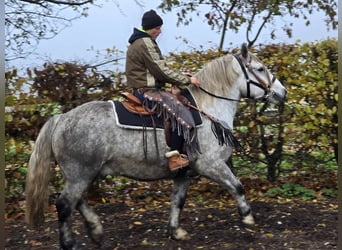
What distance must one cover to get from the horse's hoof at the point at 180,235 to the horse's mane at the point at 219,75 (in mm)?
1604

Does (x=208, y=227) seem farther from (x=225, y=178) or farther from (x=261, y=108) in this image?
(x=261, y=108)

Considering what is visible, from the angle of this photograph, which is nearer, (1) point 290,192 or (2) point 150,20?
(2) point 150,20

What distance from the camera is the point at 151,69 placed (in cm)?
593

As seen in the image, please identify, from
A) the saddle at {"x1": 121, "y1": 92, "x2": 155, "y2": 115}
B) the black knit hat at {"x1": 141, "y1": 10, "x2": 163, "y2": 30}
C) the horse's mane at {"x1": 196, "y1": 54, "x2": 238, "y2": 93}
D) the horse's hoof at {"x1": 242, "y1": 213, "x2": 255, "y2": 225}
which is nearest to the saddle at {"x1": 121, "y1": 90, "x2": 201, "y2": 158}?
the saddle at {"x1": 121, "y1": 92, "x2": 155, "y2": 115}

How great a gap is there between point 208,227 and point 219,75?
5.80ft

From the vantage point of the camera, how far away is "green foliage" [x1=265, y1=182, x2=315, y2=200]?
823 cm

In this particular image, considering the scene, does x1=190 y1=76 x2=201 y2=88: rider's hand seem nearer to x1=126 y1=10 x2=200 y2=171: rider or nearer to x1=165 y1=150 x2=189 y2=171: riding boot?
x1=126 y1=10 x2=200 y2=171: rider

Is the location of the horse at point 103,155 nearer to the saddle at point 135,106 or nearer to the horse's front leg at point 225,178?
the horse's front leg at point 225,178

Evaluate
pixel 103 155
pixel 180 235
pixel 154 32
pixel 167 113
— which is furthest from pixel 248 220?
pixel 154 32

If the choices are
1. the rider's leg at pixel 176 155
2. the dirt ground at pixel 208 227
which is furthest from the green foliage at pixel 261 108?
the rider's leg at pixel 176 155

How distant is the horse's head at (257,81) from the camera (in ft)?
21.0

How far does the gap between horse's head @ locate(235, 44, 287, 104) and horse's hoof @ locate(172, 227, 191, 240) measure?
5.55ft

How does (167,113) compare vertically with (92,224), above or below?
above

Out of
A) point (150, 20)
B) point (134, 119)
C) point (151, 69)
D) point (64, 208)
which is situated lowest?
point (64, 208)
